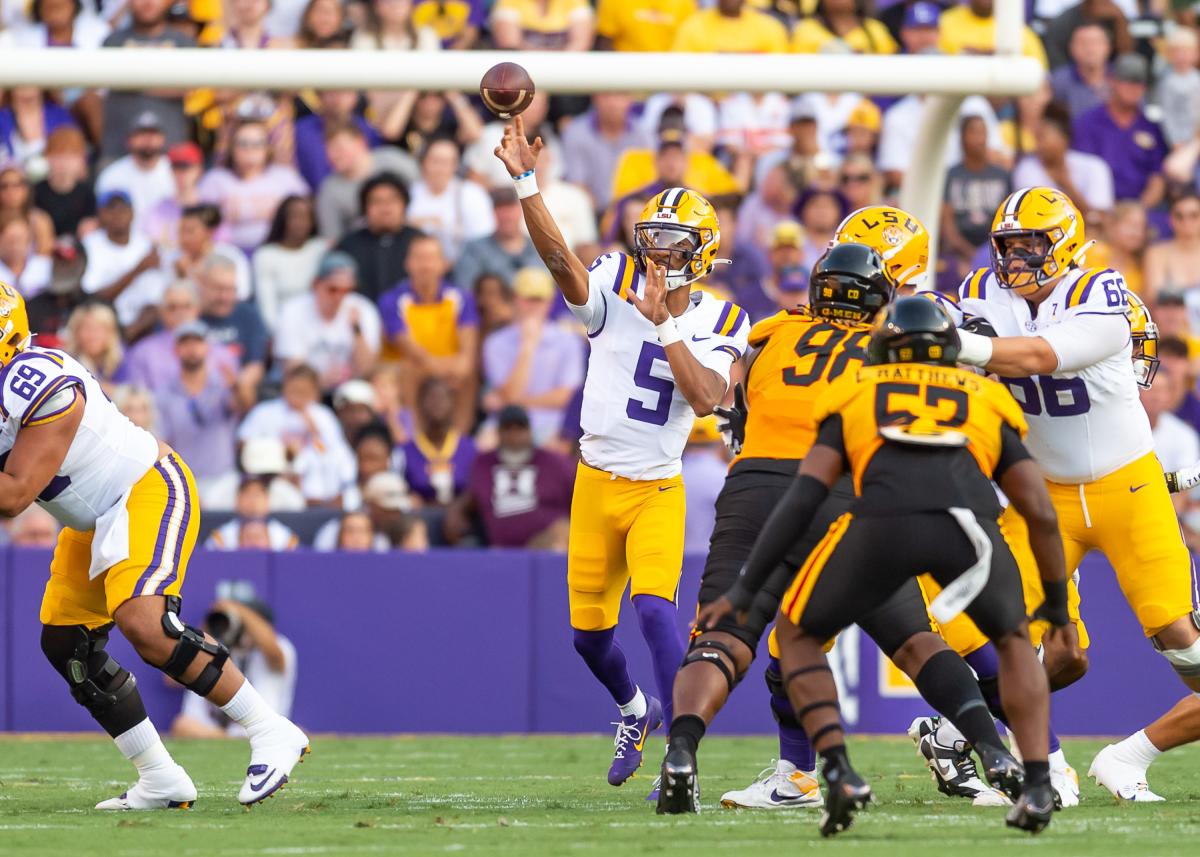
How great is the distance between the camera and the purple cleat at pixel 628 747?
306 inches

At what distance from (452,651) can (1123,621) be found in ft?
12.0

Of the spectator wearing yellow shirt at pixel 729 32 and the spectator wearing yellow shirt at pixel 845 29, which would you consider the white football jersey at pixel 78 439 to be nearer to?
the spectator wearing yellow shirt at pixel 729 32

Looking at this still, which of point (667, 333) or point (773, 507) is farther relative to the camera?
point (667, 333)

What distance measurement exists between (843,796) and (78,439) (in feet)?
9.66

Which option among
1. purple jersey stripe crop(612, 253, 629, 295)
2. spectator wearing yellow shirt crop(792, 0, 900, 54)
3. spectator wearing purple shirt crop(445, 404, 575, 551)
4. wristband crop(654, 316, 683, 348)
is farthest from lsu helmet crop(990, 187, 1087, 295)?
spectator wearing yellow shirt crop(792, 0, 900, 54)

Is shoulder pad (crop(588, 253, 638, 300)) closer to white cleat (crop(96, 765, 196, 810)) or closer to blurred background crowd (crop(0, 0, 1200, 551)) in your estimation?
white cleat (crop(96, 765, 196, 810))

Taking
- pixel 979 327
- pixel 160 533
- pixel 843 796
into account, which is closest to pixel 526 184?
pixel 979 327

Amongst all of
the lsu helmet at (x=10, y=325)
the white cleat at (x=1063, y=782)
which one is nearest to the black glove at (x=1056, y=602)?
the white cleat at (x=1063, y=782)

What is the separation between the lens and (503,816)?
6.67m

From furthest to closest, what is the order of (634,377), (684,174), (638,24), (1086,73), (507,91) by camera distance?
(1086,73)
(638,24)
(684,174)
(507,91)
(634,377)

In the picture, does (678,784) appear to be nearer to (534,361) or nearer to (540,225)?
(540,225)

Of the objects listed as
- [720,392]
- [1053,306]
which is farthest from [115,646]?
[1053,306]

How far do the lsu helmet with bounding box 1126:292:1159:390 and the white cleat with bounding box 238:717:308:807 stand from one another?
133 inches

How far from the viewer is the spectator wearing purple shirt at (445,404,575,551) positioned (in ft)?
38.1
